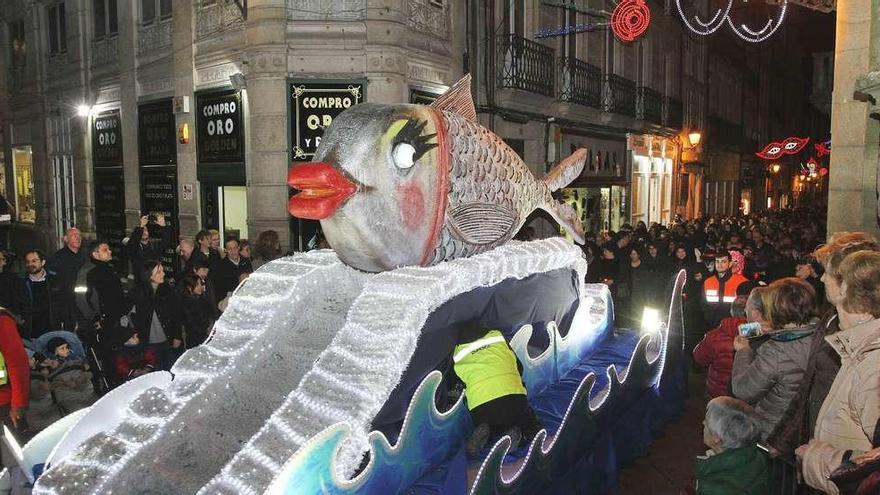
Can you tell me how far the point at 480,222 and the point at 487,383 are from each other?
1.06 metres

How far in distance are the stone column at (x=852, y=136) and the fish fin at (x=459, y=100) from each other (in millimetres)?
6578

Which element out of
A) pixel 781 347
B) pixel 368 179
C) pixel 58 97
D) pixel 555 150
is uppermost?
pixel 58 97

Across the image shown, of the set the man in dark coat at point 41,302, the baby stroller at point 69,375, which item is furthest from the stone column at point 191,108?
the baby stroller at point 69,375

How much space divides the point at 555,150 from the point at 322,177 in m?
12.3

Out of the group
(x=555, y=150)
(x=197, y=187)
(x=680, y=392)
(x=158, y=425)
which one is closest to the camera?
(x=158, y=425)

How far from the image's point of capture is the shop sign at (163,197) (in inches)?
485

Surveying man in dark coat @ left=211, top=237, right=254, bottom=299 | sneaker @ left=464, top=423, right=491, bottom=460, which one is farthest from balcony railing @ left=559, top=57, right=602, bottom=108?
sneaker @ left=464, top=423, right=491, bottom=460

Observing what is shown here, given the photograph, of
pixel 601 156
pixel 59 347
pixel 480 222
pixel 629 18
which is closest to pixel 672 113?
pixel 601 156

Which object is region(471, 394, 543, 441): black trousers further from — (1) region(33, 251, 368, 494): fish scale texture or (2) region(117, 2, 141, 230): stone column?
(2) region(117, 2, 141, 230): stone column

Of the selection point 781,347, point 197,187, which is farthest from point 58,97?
point 781,347

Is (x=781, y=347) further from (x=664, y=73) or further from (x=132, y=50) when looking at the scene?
(x=664, y=73)

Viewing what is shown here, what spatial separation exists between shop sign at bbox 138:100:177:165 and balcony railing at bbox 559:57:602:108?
870cm

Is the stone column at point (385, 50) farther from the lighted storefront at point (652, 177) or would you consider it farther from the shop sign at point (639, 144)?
the lighted storefront at point (652, 177)

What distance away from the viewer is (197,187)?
38.9ft
